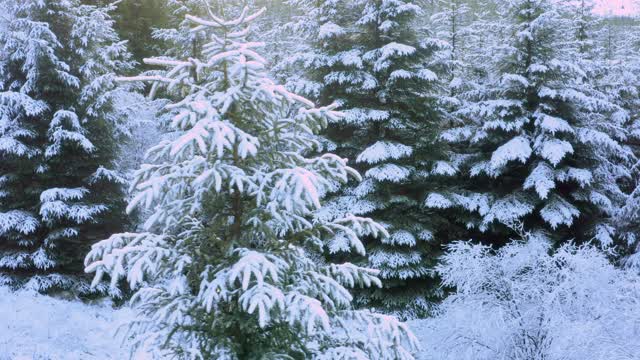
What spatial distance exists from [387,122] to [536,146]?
391 cm

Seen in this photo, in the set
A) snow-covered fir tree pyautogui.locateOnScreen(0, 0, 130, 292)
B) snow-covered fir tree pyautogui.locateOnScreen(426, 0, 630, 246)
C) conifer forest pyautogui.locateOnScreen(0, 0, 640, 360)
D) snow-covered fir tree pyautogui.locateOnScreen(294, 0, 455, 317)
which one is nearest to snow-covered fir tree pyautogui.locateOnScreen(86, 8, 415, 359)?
conifer forest pyautogui.locateOnScreen(0, 0, 640, 360)

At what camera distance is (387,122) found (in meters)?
12.7

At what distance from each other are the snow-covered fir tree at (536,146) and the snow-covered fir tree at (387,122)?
2.80ft

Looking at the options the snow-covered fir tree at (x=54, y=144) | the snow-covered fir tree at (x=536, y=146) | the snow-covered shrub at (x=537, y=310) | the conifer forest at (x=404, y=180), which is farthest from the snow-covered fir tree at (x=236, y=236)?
the snow-covered fir tree at (x=536, y=146)

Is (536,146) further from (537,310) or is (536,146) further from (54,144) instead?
(54,144)

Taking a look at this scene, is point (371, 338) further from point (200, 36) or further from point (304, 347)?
point (200, 36)

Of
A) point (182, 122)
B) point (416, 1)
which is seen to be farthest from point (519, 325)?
point (416, 1)

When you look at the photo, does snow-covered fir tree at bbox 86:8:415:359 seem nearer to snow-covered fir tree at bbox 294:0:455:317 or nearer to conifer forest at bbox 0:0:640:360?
conifer forest at bbox 0:0:640:360

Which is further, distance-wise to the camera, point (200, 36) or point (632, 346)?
point (200, 36)

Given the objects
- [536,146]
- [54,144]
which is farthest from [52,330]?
[536,146]

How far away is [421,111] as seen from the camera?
523 inches

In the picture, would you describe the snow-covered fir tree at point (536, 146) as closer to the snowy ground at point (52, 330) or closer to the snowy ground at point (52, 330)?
the snowy ground at point (52, 330)

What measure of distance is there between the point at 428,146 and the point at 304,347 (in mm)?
9609

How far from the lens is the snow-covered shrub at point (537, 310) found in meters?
6.50
